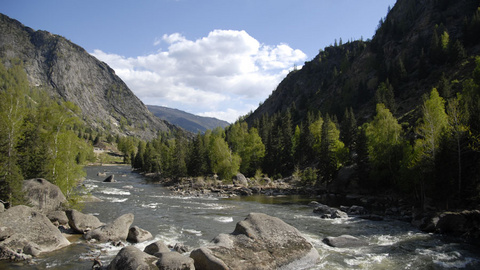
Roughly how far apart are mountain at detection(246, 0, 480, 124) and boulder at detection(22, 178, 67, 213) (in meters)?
77.6

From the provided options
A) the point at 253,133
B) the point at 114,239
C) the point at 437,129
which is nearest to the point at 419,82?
the point at 253,133

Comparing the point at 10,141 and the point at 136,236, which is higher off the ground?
the point at 10,141

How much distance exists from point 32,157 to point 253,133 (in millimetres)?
62797

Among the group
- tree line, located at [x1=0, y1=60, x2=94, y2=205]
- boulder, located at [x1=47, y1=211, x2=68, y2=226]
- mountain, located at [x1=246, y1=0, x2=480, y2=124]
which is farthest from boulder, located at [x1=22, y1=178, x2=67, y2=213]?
mountain, located at [x1=246, y1=0, x2=480, y2=124]

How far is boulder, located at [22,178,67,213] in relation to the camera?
2612cm

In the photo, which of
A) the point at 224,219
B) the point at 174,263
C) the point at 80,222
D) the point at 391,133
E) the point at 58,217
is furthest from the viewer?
the point at 391,133

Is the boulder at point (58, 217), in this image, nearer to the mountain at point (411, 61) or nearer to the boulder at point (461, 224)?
the boulder at point (461, 224)

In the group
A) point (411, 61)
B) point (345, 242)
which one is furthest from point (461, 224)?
point (411, 61)

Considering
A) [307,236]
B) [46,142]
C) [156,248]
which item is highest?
[46,142]

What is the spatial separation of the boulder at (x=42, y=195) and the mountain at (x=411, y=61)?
7764cm

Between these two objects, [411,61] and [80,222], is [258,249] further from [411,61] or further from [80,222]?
[411,61]

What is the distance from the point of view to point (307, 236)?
2466 centimetres

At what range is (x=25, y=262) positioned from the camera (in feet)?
54.8

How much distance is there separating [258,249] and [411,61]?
137 metres
